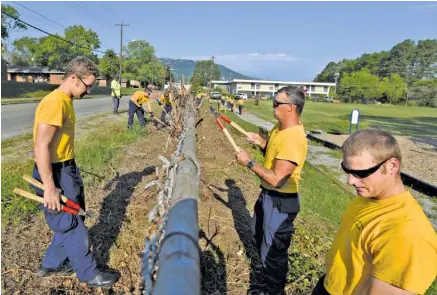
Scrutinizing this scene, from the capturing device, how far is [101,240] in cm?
340

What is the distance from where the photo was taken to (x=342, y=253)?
1.63 m

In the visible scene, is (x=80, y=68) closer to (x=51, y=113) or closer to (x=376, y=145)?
(x=51, y=113)

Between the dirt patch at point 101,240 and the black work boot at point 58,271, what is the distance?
0.05 metres

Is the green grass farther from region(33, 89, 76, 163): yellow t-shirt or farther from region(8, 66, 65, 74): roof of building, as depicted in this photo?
region(8, 66, 65, 74): roof of building

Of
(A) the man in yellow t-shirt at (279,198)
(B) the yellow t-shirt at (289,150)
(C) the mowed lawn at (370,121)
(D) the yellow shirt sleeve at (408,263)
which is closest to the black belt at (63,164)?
(A) the man in yellow t-shirt at (279,198)

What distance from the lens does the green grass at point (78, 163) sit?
151 inches

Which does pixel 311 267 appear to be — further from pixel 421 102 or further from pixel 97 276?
pixel 421 102

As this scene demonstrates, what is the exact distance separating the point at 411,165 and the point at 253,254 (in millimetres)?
8349

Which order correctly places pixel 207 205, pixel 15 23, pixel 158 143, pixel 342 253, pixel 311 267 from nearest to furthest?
pixel 342 253 → pixel 311 267 → pixel 207 205 → pixel 158 143 → pixel 15 23

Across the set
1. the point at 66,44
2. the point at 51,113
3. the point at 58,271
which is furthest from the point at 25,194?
the point at 66,44

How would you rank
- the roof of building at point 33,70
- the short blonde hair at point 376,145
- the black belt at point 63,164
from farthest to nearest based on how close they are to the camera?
the roof of building at point 33,70, the black belt at point 63,164, the short blonde hair at point 376,145

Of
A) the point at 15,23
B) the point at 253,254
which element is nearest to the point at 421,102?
the point at 15,23

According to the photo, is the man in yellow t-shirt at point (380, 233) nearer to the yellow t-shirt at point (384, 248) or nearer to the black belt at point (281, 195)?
the yellow t-shirt at point (384, 248)

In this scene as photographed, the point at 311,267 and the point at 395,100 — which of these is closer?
the point at 311,267
